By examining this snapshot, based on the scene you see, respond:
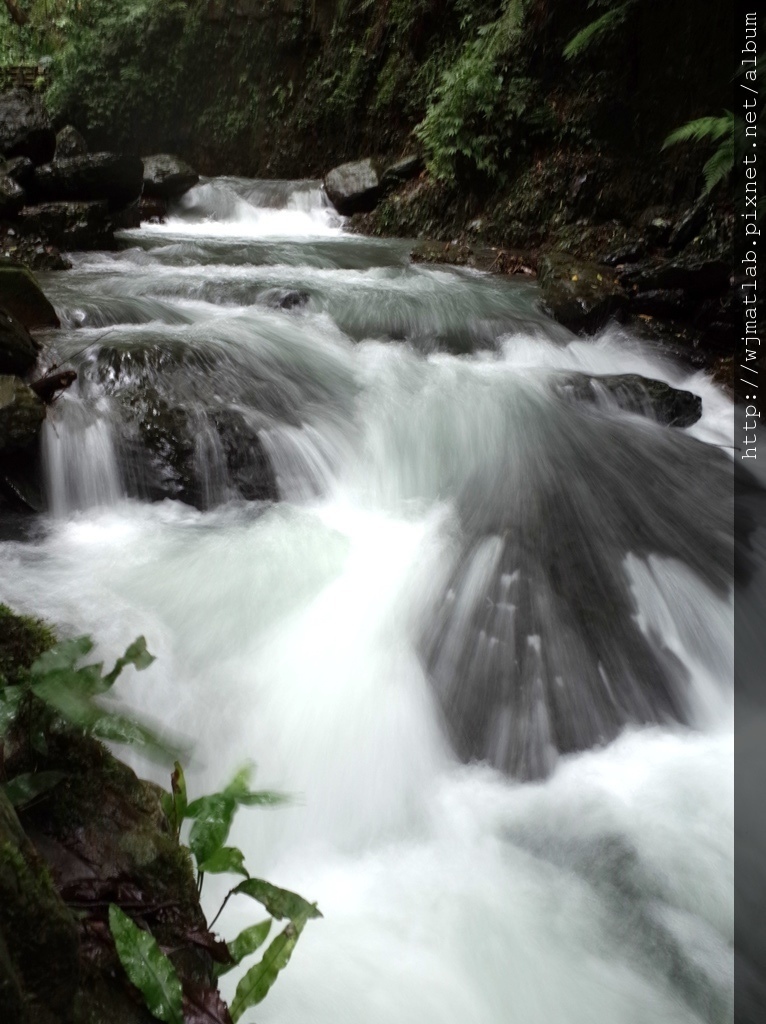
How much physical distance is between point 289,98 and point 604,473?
12.0 m

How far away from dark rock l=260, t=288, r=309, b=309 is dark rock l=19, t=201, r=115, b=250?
9.91 feet

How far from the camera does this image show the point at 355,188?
37.9 ft

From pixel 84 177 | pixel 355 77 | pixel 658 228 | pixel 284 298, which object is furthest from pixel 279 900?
pixel 355 77

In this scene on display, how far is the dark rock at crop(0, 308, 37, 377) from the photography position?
447 cm

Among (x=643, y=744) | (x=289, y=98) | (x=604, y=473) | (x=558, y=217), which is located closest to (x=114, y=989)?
(x=643, y=744)

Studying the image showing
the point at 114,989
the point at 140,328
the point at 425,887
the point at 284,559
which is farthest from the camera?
the point at 140,328

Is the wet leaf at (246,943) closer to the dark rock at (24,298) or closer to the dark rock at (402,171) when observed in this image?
the dark rock at (24,298)

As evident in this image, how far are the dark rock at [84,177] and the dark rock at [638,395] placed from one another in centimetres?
637

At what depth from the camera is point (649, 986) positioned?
2.33 metres

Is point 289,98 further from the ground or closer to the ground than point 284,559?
further from the ground

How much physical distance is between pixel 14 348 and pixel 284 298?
2801mm

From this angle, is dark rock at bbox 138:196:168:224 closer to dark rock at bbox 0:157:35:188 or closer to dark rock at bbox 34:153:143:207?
dark rock at bbox 34:153:143:207

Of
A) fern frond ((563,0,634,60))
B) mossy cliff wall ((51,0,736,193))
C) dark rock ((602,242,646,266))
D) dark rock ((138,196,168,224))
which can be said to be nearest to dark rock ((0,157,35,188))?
dark rock ((138,196,168,224))

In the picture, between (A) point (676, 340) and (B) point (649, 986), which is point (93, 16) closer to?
(A) point (676, 340)
